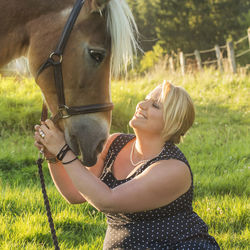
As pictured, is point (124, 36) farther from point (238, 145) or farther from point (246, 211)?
point (238, 145)

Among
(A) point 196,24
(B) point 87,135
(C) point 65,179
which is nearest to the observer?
(B) point 87,135

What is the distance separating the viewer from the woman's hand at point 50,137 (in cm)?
203

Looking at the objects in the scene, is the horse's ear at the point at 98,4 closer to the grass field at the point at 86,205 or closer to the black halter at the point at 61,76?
the black halter at the point at 61,76

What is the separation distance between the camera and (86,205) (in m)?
3.45

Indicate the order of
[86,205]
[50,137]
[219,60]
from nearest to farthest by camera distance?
[50,137]
[86,205]
[219,60]

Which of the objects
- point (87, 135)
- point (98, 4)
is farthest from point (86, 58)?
point (87, 135)

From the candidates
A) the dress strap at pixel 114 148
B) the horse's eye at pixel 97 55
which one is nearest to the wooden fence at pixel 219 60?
the dress strap at pixel 114 148

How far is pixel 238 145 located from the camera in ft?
17.7

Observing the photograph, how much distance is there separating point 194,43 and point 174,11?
286 cm

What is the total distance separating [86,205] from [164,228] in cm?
138

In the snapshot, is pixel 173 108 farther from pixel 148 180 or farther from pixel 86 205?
pixel 86 205

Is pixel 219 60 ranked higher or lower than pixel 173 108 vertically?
lower

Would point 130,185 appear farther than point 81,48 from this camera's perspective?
No

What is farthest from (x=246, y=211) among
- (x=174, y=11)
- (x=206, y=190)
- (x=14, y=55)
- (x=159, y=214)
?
(x=174, y=11)
